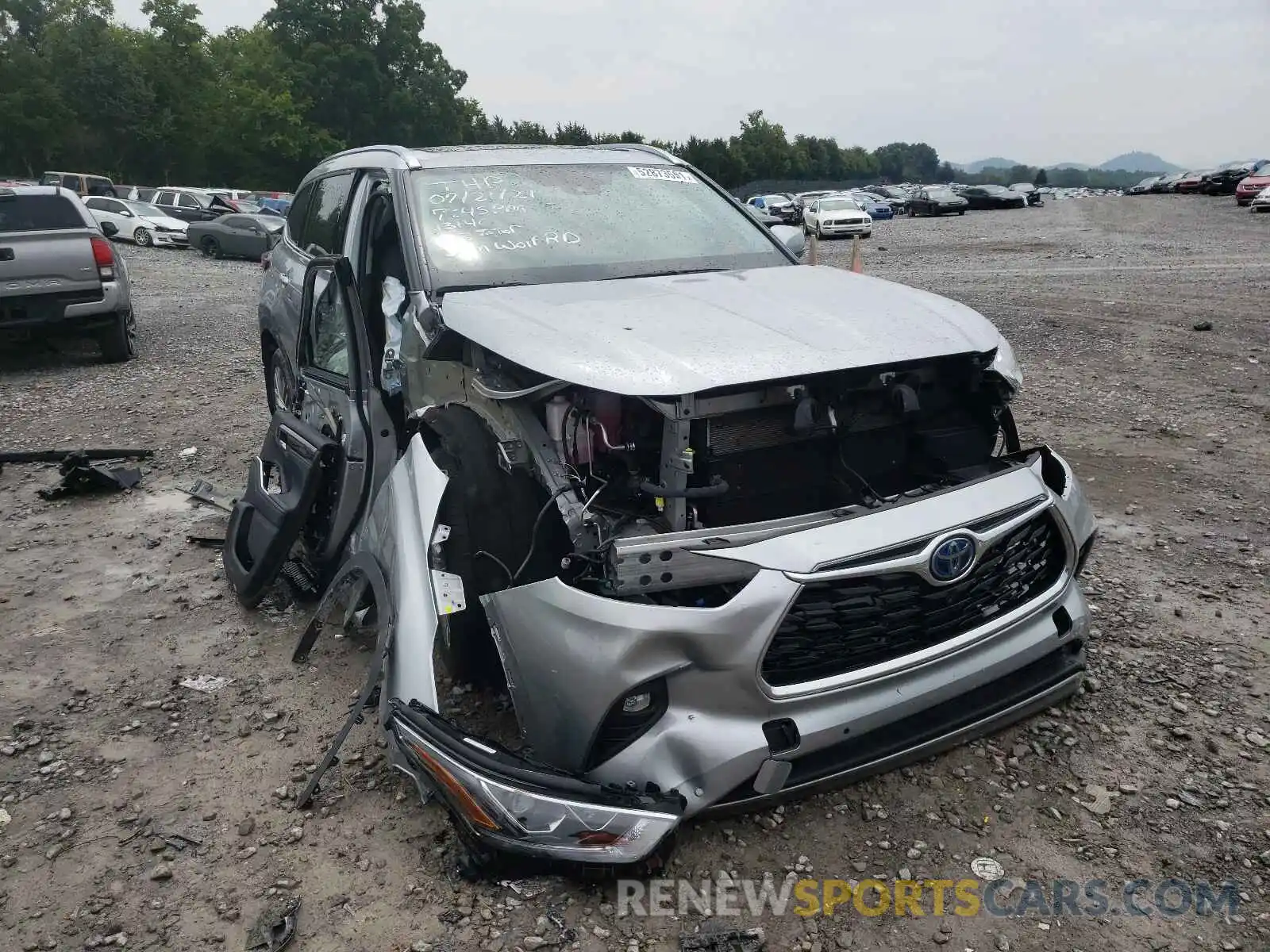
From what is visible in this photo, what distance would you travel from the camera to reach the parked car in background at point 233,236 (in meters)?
19.5

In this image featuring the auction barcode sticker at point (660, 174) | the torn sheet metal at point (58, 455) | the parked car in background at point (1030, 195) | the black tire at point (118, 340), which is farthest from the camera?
the parked car in background at point (1030, 195)

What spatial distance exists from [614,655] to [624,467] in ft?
2.12

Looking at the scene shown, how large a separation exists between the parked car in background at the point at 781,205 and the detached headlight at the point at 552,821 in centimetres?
3077

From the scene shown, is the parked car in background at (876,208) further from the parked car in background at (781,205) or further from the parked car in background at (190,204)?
the parked car in background at (190,204)

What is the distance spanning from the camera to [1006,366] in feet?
9.50

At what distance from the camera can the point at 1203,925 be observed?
2.20m

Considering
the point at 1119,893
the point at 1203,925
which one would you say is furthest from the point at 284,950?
the point at 1203,925

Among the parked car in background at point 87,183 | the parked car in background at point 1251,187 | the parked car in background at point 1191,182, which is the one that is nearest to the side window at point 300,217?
the parked car in background at point 1251,187

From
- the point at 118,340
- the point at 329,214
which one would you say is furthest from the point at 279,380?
the point at 118,340

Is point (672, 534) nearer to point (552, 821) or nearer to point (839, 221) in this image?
point (552, 821)

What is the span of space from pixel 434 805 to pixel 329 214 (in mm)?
3156

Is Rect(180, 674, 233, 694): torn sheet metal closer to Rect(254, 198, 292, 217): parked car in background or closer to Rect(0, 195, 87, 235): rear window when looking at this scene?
Rect(0, 195, 87, 235): rear window

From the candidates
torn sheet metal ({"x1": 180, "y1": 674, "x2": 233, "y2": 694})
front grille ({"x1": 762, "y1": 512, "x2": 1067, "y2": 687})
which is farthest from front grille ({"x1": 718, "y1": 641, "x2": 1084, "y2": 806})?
torn sheet metal ({"x1": 180, "y1": 674, "x2": 233, "y2": 694})

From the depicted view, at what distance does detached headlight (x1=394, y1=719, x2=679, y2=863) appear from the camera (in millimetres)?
2094
